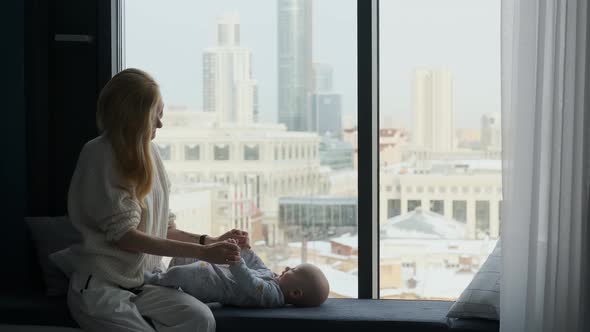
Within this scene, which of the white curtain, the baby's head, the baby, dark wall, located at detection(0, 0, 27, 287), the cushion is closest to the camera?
the white curtain

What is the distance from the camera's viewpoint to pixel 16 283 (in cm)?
313

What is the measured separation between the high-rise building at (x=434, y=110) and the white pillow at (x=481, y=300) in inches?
24.6

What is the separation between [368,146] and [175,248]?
40.8 inches

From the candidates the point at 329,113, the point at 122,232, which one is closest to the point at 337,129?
the point at 329,113

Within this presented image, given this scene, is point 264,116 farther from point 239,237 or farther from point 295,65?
point 239,237

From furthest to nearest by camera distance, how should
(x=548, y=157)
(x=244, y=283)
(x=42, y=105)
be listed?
(x=42, y=105) → (x=244, y=283) → (x=548, y=157)

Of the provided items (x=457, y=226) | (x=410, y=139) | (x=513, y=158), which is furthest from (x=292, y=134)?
(x=513, y=158)

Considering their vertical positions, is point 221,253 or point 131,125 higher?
point 131,125

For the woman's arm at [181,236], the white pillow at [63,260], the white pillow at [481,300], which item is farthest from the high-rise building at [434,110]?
the white pillow at [63,260]

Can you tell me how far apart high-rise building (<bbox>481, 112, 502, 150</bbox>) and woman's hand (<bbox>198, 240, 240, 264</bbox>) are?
1215 millimetres

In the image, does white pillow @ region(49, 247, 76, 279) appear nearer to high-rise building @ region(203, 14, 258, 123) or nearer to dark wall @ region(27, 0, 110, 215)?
dark wall @ region(27, 0, 110, 215)

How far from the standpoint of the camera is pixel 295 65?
3.21 m

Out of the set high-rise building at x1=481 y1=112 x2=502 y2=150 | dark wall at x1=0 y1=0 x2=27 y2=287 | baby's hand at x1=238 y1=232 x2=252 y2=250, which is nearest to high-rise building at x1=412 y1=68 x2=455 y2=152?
high-rise building at x1=481 y1=112 x2=502 y2=150

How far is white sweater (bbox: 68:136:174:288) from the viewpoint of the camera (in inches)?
95.4
